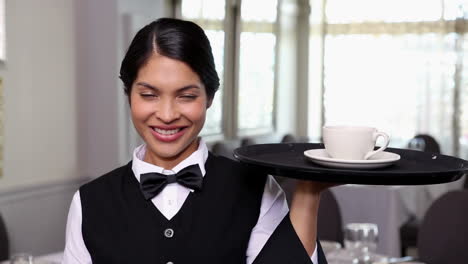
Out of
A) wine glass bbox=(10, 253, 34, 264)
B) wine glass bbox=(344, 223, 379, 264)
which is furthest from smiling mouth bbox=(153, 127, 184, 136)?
wine glass bbox=(344, 223, 379, 264)

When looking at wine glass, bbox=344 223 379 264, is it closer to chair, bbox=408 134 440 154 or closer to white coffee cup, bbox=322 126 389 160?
white coffee cup, bbox=322 126 389 160

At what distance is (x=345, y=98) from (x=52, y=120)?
4520 millimetres

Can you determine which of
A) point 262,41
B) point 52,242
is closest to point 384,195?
point 52,242

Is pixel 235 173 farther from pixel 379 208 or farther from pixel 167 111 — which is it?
pixel 379 208

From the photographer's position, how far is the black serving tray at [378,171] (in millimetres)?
1072

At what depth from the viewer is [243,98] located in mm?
6340

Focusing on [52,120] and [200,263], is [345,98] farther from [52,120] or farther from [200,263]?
[200,263]

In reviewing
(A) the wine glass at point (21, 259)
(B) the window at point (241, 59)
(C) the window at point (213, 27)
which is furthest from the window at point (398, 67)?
(A) the wine glass at point (21, 259)

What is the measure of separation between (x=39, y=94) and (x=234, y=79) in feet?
8.36

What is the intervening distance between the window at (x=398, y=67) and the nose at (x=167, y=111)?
6.43 meters

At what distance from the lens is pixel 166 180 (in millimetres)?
1307

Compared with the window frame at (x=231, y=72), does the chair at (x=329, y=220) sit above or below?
below

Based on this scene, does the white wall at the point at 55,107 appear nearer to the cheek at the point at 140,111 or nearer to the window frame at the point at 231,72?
the window frame at the point at 231,72

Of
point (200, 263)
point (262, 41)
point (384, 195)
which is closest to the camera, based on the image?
point (200, 263)
